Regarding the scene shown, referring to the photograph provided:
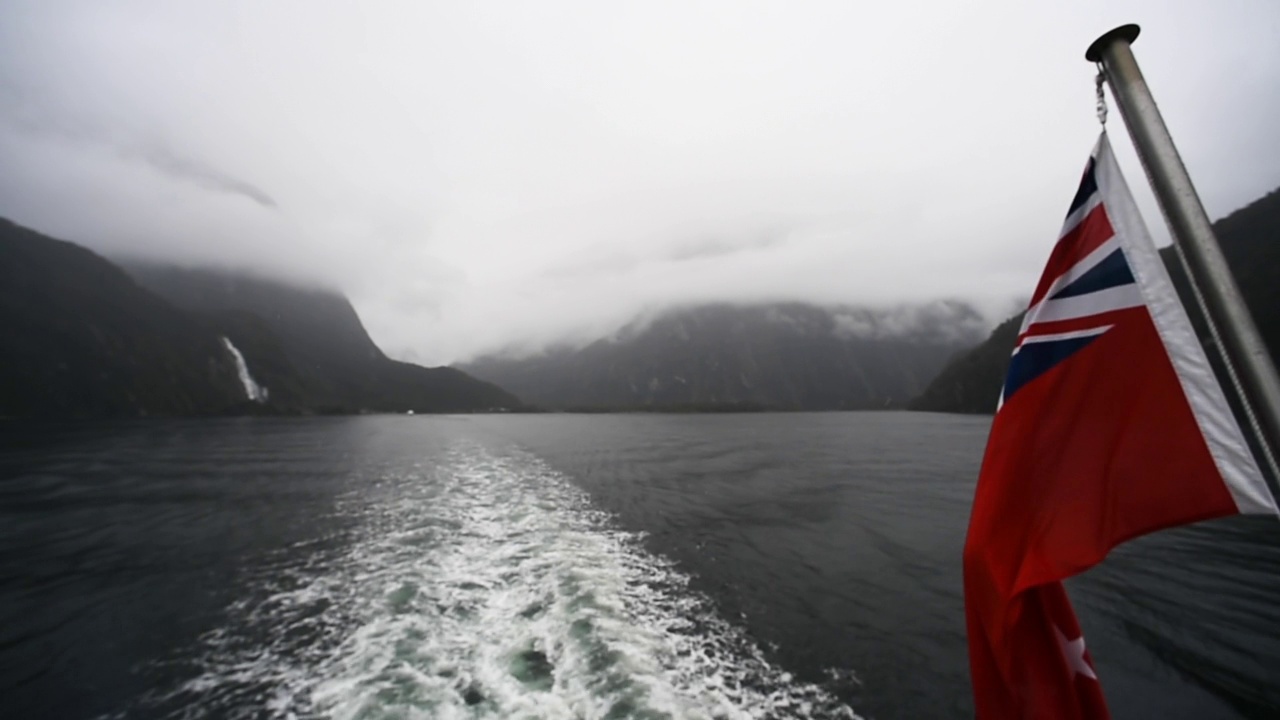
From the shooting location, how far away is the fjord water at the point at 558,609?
9062 millimetres

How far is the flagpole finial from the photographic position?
3.14 meters

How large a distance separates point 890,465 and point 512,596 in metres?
38.3

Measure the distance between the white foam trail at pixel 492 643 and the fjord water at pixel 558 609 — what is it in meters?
0.06

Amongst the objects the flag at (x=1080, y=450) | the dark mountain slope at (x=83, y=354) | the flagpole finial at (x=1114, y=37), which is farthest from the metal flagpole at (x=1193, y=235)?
the dark mountain slope at (x=83, y=354)

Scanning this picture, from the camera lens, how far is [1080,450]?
150 inches

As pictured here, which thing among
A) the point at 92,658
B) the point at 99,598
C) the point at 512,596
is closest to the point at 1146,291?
the point at 512,596

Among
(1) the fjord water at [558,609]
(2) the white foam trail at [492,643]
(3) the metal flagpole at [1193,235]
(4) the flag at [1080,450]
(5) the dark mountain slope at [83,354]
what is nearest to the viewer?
(3) the metal flagpole at [1193,235]

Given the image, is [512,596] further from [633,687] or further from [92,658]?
[92,658]

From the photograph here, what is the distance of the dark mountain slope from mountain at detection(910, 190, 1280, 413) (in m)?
229

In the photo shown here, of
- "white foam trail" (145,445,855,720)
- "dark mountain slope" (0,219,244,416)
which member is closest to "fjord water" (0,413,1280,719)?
"white foam trail" (145,445,855,720)

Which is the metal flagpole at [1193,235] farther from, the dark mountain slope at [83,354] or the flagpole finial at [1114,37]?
the dark mountain slope at [83,354]

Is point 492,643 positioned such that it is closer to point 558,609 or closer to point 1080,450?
point 558,609

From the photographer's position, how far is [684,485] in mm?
32719

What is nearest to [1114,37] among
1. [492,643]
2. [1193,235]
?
[1193,235]
